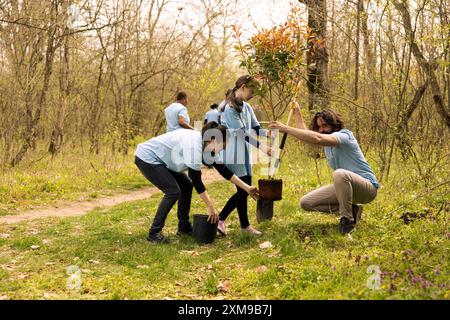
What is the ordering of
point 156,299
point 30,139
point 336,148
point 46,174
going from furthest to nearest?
1. point 30,139
2. point 46,174
3. point 336,148
4. point 156,299

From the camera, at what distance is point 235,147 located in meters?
5.56

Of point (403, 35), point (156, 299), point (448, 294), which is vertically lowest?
point (156, 299)

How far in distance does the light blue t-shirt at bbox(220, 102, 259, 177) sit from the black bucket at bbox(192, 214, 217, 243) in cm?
65

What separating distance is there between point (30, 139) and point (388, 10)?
25.8 feet

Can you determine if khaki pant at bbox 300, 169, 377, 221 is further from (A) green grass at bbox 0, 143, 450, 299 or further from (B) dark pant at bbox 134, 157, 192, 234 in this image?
(B) dark pant at bbox 134, 157, 192, 234

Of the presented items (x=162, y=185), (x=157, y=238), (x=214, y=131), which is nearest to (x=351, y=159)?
(x=214, y=131)

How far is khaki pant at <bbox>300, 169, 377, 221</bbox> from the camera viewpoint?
5.03 meters

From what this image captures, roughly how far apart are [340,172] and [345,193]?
226 mm

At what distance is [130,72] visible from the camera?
14438 millimetres

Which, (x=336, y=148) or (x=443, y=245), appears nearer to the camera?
(x=443, y=245)

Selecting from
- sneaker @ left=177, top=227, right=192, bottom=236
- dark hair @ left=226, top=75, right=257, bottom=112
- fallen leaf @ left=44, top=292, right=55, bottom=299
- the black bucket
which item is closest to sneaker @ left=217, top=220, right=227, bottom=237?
the black bucket
